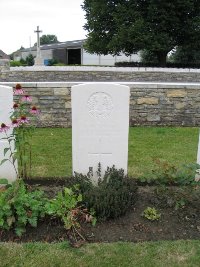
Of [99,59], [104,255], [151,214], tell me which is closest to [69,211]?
[104,255]

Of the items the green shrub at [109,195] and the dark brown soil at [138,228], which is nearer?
the dark brown soil at [138,228]

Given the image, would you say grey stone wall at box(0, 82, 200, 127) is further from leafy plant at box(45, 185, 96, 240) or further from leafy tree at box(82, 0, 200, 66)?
leafy tree at box(82, 0, 200, 66)

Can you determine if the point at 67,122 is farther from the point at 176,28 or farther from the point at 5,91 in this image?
the point at 176,28

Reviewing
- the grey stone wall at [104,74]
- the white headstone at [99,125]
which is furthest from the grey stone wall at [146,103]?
the grey stone wall at [104,74]

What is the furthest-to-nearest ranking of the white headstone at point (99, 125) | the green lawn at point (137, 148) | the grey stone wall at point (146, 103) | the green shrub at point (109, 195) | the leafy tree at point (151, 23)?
the leafy tree at point (151, 23) < the grey stone wall at point (146, 103) < the green lawn at point (137, 148) < the white headstone at point (99, 125) < the green shrub at point (109, 195)

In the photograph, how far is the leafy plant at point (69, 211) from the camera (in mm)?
3348

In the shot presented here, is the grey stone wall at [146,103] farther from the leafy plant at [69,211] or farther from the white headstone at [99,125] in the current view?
the leafy plant at [69,211]

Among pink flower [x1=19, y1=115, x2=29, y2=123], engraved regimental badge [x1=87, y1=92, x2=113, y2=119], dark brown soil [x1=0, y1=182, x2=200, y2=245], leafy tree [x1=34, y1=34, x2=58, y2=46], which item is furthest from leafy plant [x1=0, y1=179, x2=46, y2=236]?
leafy tree [x1=34, y1=34, x2=58, y2=46]

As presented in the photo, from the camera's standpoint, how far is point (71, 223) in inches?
131

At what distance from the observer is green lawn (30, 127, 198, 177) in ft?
17.3

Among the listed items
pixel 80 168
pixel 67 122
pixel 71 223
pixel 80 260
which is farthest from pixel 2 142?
pixel 67 122

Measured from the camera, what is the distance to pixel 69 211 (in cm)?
344

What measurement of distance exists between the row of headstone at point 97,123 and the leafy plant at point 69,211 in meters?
0.69

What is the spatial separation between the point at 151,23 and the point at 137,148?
1557 cm
